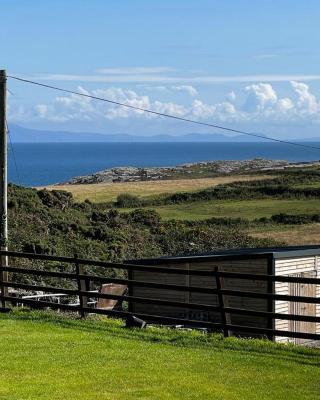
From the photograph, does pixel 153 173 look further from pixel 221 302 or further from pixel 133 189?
pixel 221 302

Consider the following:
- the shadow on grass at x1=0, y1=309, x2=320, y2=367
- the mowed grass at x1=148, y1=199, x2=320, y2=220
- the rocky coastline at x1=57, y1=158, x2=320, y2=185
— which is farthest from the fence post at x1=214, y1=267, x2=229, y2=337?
the rocky coastline at x1=57, y1=158, x2=320, y2=185

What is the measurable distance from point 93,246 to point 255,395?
2787 centimetres

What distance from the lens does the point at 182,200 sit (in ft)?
276

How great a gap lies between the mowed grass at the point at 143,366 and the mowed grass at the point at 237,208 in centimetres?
5125

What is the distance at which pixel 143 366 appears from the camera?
493 inches

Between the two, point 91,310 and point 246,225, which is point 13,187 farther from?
point 91,310

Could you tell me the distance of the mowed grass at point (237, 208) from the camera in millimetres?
70750

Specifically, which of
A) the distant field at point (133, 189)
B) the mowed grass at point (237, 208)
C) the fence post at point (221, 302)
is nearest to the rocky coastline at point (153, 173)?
the distant field at point (133, 189)

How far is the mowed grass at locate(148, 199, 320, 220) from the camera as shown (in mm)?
70750

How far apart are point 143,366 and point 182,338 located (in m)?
2.56

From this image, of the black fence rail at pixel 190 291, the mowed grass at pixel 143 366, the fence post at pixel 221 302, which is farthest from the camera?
the fence post at pixel 221 302

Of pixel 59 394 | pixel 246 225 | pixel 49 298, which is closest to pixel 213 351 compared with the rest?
pixel 59 394

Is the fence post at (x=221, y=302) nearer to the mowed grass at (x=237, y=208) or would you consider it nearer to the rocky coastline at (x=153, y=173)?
the mowed grass at (x=237, y=208)

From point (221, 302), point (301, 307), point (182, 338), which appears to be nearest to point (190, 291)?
point (221, 302)
